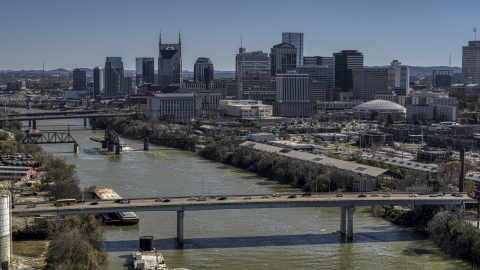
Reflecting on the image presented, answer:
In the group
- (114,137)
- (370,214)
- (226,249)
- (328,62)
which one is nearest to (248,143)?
(114,137)

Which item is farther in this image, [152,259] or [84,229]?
[84,229]

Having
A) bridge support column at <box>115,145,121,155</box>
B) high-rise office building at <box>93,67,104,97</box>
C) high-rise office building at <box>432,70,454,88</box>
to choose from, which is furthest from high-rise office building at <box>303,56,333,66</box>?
bridge support column at <box>115,145,121,155</box>

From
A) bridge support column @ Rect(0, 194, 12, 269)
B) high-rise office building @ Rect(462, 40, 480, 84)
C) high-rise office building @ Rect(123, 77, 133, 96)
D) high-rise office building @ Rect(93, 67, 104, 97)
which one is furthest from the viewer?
high-rise office building @ Rect(123, 77, 133, 96)

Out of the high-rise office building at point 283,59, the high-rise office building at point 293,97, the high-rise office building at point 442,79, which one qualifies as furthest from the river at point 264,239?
the high-rise office building at point 442,79

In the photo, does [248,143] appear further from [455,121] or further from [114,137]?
[455,121]

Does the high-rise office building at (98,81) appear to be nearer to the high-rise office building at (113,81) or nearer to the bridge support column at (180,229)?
the high-rise office building at (113,81)

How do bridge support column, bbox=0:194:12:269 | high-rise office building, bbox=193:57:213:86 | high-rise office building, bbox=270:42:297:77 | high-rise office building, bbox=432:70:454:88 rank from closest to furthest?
bridge support column, bbox=0:194:12:269, high-rise office building, bbox=270:42:297:77, high-rise office building, bbox=193:57:213:86, high-rise office building, bbox=432:70:454:88

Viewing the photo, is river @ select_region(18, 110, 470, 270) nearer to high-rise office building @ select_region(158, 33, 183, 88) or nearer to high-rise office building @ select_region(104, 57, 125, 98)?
high-rise office building @ select_region(158, 33, 183, 88)
